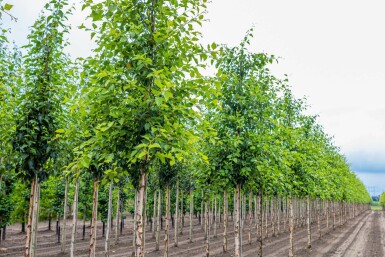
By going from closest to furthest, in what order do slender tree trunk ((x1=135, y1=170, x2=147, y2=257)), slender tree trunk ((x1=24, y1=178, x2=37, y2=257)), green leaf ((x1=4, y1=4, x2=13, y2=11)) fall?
green leaf ((x1=4, y1=4, x2=13, y2=11)) → slender tree trunk ((x1=135, y1=170, x2=147, y2=257)) → slender tree trunk ((x1=24, y1=178, x2=37, y2=257))

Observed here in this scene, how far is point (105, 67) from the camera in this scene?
277 inches

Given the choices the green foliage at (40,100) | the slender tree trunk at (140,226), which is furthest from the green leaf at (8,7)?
the green foliage at (40,100)

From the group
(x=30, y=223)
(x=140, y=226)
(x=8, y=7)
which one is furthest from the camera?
(x=30, y=223)

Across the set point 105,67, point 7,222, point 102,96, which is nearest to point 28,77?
point 105,67

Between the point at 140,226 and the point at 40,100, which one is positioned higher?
the point at 40,100

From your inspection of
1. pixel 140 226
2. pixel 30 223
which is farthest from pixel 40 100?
pixel 140 226

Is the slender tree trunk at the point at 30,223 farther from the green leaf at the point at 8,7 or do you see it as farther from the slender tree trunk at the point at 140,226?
the green leaf at the point at 8,7

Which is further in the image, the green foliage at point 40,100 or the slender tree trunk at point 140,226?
the green foliage at point 40,100

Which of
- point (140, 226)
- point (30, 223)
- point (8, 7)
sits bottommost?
point (30, 223)

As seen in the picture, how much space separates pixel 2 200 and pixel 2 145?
919 inches

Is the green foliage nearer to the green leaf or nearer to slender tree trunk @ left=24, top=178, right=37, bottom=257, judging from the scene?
slender tree trunk @ left=24, top=178, right=37, bottom=257

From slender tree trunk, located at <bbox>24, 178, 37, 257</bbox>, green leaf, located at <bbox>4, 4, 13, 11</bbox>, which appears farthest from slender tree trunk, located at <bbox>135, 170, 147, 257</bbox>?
slender tree trunk, located at <bbox>24, 178, 37, 257</bbox>

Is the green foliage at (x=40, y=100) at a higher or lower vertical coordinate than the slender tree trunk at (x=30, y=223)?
higher

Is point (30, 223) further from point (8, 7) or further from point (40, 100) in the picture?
point (8, 7)
